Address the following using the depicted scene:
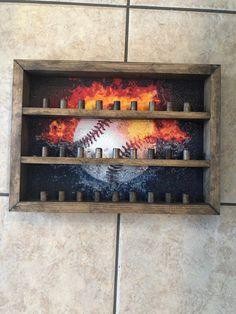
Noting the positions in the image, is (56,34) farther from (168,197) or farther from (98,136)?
(168,197)

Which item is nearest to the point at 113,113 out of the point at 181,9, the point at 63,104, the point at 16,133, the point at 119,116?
the point at 119,116

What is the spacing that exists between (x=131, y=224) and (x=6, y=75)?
0.46 meters

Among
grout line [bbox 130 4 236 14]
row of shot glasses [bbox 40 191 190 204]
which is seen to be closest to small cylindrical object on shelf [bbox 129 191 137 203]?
row of shot glasses [bbox 40 191 190 204]

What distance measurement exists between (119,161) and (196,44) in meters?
0.35

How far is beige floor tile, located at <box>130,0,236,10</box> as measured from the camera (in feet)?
2.63

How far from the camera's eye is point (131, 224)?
30.6 inches

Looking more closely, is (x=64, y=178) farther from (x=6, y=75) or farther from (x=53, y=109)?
(x=6, y=75)

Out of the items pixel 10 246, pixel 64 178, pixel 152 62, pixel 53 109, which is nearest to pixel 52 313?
pixel 10 246

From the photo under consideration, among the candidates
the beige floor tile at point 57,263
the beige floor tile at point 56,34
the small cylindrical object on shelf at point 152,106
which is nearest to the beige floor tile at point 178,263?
the beige floor tile at point 57,263

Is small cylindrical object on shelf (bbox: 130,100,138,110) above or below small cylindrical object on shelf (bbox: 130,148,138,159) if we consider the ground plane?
above

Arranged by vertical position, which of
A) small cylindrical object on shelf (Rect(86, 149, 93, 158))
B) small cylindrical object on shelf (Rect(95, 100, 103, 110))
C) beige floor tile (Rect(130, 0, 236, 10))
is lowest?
small cylindrical object on shelf (Rect(86, 149, 93, 158))

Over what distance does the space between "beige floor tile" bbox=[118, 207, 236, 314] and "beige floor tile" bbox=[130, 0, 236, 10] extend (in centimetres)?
49

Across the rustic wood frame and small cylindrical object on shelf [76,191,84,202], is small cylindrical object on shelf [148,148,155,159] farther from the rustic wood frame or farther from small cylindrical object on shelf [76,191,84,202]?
small cylindrical object on shelf [76,191,84,202]

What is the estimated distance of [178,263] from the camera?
2.55 feet
